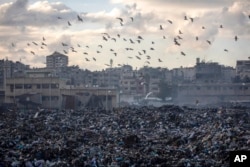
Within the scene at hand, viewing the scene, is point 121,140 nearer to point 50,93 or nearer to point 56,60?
point 50,93

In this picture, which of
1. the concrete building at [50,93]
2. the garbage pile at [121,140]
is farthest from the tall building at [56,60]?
the garbage pile at [121,140]

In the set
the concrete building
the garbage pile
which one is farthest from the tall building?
the garbage pile

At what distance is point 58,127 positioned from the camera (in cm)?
1989

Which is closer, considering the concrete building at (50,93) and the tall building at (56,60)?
the concrete building at (50,93)

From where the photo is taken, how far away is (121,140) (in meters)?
16.2

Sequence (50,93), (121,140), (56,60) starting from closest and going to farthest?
(121,140) < (50,93) < (56,60)

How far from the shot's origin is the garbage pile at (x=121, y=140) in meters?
12.5

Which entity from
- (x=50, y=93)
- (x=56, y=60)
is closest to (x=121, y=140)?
(x=50, y=93)

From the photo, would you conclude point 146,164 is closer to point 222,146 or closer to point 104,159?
point 104,159

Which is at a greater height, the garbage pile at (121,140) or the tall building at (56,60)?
the tall building at (56,60)

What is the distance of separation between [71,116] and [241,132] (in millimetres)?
11398

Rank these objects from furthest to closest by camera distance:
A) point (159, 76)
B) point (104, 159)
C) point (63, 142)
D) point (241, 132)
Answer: point (159, 76) → point (63, 142) → point (241, 132) → point (104, 159)

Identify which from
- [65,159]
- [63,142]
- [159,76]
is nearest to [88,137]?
[63,142]

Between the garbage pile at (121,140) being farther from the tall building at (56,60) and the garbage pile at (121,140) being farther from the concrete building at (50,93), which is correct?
the tall building at (56,60)
